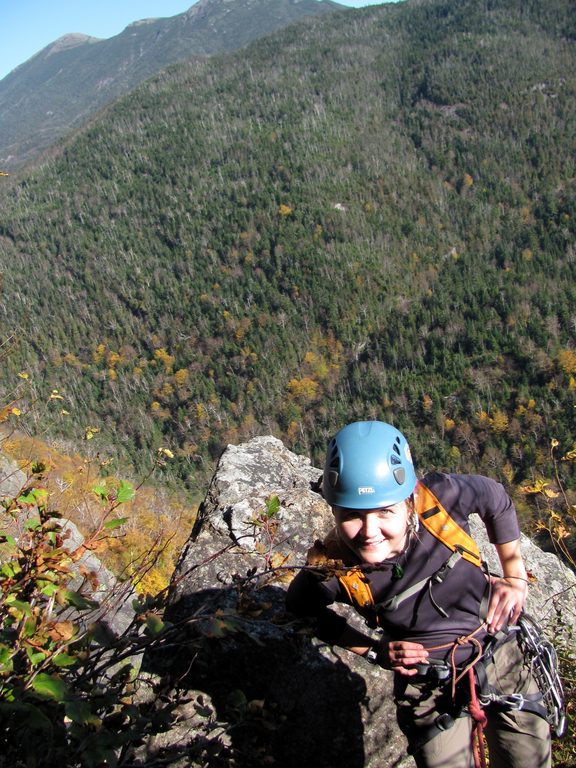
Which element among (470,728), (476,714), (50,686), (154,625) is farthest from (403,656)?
(50,686)

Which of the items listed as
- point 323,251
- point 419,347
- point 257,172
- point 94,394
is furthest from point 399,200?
point 94,394

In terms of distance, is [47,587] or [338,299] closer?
[47,587]

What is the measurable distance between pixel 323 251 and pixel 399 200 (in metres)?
35.2

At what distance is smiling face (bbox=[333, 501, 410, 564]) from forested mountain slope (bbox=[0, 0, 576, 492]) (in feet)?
285

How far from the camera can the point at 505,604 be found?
104 inches

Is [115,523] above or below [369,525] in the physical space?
above

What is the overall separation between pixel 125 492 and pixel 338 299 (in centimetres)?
14462

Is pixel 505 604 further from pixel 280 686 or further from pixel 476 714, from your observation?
pixel 280 686

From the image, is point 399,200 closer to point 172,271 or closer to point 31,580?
point 172,271

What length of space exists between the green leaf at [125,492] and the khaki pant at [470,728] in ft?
6.18

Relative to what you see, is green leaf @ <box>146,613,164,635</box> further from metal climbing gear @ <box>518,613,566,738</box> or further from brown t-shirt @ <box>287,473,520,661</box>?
metal climbing gear @ <box>518,613,566,738</box>

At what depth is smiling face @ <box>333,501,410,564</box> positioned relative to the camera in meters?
2.62

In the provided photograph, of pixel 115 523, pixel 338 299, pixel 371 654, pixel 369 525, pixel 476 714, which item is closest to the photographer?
pixel 115 523

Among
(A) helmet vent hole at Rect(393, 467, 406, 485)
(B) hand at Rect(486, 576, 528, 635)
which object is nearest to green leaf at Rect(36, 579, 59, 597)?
(A) helmet vent hole at Rect(393, 467, 406, 485)
